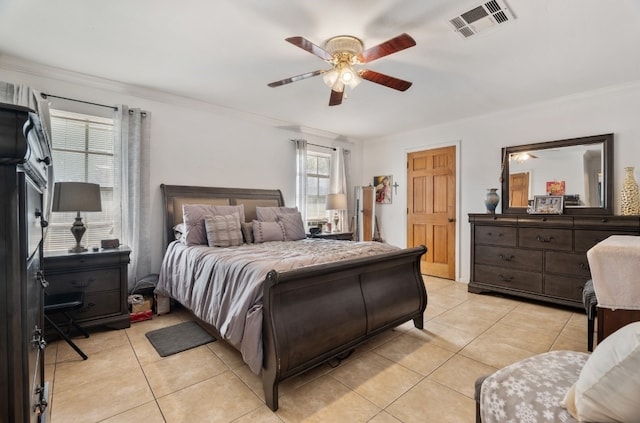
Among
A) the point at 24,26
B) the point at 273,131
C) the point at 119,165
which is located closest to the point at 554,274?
the point at 273,131

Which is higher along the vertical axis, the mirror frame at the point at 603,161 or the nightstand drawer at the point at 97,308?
the mirror frame at the point at 603,161

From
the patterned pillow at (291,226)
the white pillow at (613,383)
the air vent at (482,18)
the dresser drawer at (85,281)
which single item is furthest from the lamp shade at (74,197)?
the white pillow at (613,383)

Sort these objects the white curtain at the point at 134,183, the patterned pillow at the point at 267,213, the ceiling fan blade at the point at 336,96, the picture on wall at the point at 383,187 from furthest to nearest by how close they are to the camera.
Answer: the picture on wall at the point at 383,187, the patterned pillow at the point at 267,213, the white curtain at the point at 134,183, the ceiling fan blade at the point at 336,96

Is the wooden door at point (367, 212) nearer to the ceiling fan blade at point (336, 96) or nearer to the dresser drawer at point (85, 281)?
the ceiling fan blade at point (336, 96)

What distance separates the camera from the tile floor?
175cm

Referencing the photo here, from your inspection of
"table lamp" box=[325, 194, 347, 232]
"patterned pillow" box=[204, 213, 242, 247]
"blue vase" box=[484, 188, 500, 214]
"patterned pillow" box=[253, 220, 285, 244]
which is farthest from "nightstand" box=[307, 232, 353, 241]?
"blue vase" box=[484, 188, 500, 214]

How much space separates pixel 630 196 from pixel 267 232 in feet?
13.4

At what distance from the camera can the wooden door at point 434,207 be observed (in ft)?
15.9

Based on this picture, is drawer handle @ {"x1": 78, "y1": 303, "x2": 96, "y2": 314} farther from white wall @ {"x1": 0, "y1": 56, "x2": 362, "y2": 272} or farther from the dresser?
the dresser

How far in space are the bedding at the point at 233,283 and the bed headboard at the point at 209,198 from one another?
62 cm

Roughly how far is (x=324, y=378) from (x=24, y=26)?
3.51m

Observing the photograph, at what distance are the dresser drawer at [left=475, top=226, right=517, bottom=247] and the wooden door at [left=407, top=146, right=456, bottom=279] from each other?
Result: 26.3 inches

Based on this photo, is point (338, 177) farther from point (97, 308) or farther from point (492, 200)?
point (97, 308)

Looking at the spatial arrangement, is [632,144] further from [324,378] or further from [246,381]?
[246,381]
